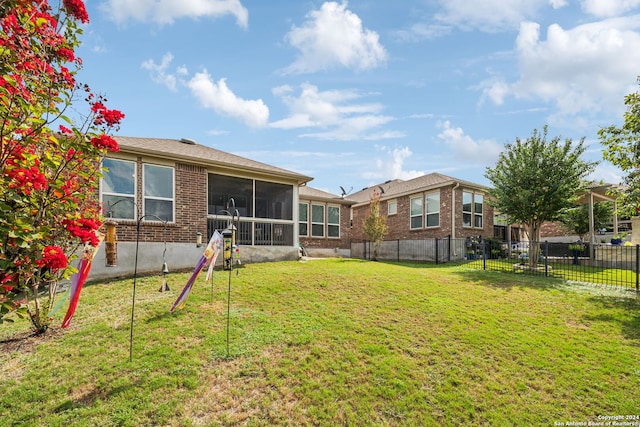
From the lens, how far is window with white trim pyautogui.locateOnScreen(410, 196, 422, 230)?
64.2ft

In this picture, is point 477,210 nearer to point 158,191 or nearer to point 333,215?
point 333,215

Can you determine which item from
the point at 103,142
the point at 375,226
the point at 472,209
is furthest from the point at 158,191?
the point at 472,209

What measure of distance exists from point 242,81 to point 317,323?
759 cm

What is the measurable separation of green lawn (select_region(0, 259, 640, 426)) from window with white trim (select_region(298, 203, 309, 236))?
11.5m

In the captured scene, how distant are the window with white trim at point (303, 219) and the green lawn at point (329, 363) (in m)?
11.5

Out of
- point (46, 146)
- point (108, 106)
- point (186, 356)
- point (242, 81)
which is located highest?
point (242, 81)

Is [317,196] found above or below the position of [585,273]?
above

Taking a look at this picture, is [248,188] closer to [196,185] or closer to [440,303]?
[196,185]

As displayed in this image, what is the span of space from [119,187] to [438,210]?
16.0 m

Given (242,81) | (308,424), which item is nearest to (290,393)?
(308,424)

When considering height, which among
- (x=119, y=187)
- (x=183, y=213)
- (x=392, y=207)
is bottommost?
(x=183, y=213)

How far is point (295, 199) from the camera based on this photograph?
48.3 ft

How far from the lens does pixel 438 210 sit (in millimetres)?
18312

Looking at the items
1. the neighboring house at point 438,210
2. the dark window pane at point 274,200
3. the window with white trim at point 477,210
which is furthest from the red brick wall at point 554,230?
the dark window pane at point 274,200
